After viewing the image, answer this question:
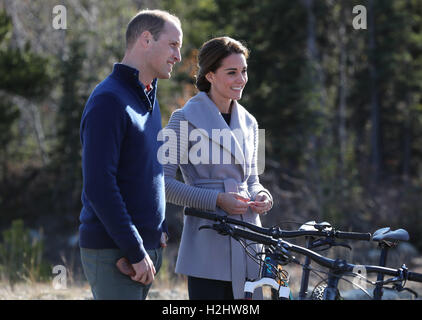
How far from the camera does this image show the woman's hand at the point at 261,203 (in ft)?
10.4

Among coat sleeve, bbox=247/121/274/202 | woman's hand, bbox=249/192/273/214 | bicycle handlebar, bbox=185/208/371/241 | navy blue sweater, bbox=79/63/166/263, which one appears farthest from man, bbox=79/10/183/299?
coat sleeve, bbox=247/121/274/202

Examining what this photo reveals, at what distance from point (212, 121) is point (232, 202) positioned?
48 centimetres

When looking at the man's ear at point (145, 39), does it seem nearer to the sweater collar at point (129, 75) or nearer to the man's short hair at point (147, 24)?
the man's short hair at point (147, 24)

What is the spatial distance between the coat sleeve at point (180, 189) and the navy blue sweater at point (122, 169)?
1.14ft

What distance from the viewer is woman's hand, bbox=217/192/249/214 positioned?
3.06 meters

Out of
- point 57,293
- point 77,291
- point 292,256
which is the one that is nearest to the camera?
point 292,256

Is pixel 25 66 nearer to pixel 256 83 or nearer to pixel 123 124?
pixel 256 83

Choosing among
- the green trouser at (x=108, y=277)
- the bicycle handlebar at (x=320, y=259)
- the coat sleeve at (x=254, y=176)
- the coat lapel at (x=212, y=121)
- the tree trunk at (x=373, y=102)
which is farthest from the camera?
the tree trunk at (x=373, y=102)

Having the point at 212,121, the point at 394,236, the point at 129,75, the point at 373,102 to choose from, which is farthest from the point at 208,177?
the point at 373,102

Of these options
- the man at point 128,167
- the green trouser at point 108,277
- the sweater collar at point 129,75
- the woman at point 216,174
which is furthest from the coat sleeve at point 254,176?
the green trouser at point 108,277

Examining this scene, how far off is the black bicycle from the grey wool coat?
1.00ft

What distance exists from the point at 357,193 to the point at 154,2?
41.0 feet

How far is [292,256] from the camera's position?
8.18ft

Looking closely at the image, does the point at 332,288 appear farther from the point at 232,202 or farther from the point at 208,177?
the point at 208,177
